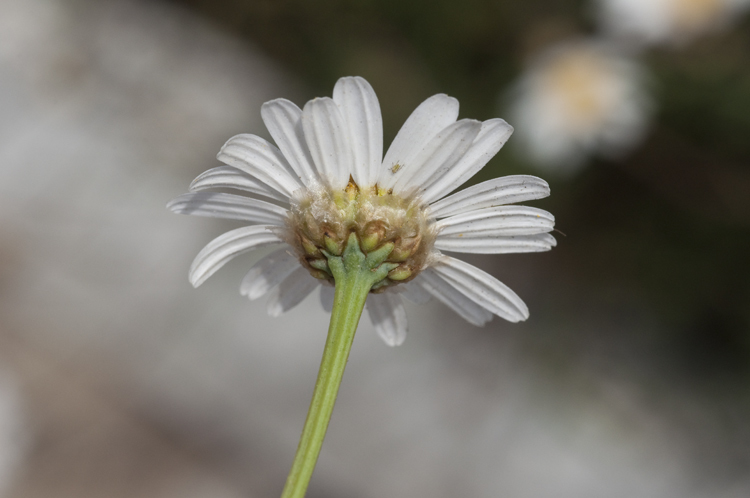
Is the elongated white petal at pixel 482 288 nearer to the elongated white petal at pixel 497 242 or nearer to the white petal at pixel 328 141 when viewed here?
the elongated white petal at pixel 497 242

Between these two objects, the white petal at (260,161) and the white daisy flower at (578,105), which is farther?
the white daisy flower at (578,105)

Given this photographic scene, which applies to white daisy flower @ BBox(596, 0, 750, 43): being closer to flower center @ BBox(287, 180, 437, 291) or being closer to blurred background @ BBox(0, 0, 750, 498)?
blurred background @ BBox(0, 0, 750, 498)

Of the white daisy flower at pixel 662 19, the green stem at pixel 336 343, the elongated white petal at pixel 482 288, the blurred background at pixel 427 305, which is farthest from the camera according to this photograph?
the white daisy flower at pixel 662 19

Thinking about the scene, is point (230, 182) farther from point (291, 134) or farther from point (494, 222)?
point (494, 222)

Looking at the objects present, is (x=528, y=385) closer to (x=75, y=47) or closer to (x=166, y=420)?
(x=166, y=420)

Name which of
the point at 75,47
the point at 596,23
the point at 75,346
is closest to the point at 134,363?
the point at 75,346

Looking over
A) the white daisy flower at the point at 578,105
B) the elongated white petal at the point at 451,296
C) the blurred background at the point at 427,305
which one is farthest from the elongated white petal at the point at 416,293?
the white daisy flower at the point at 578,105
